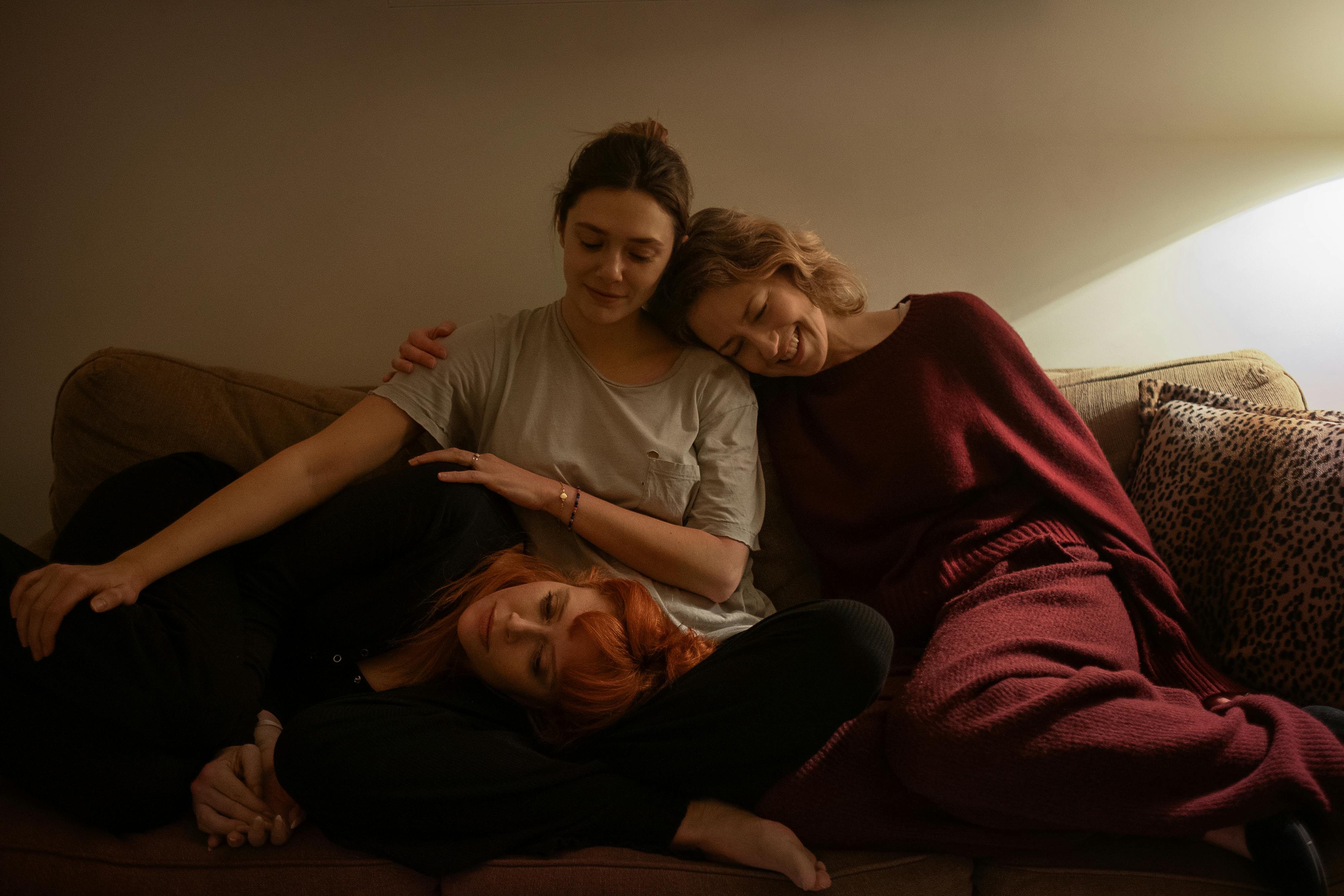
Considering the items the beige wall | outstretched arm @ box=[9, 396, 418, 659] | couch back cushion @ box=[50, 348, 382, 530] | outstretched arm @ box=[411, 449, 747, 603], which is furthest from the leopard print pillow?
couch back cushion @ box=[50, 348, 382, 530]

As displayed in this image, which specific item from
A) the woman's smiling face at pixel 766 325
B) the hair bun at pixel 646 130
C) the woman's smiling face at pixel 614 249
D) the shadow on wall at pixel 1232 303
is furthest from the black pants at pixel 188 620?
the shadow on wall at pixel 1232 303

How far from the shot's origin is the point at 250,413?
1.45 metres

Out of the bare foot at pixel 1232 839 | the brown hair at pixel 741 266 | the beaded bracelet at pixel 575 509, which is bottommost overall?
the bare foot at pixel 1232 839

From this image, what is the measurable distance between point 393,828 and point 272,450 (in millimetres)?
758

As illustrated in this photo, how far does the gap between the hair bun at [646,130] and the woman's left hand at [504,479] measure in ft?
1.93

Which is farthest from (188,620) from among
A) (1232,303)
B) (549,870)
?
(1232,303)

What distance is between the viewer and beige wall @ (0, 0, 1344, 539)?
64.4 inches

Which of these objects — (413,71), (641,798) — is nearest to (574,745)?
(641,798)

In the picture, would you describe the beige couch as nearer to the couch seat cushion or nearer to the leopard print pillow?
the couch seat cushion

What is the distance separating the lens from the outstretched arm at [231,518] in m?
1.01

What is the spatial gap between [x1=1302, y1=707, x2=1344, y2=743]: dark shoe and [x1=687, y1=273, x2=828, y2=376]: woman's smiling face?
33.9 inches

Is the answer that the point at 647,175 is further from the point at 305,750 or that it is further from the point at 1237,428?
the point at 1237,428

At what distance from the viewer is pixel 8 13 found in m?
1.60

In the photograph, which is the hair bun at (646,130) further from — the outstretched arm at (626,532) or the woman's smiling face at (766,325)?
the outstretched arm at (626,532)
